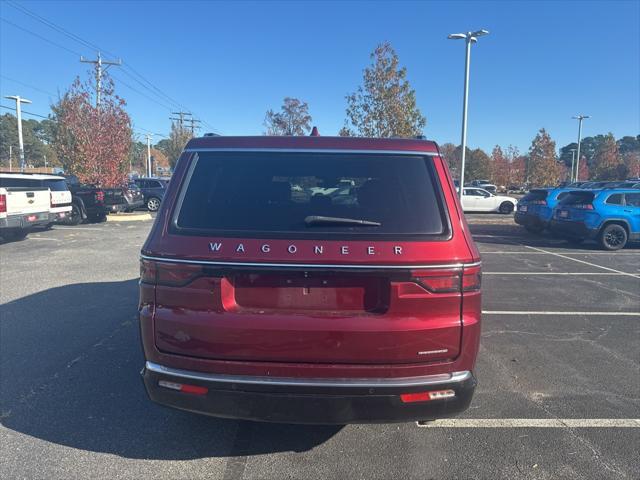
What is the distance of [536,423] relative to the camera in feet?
10.9

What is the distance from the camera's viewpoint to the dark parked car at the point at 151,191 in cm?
2439

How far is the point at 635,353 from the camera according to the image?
4.76m

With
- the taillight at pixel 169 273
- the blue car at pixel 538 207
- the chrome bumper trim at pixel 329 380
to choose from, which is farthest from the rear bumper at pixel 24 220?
the blue car at pixel 538 207

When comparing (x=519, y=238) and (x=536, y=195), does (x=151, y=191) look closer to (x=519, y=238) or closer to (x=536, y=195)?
(x=519, y=238)

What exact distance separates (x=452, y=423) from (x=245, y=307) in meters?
1.93

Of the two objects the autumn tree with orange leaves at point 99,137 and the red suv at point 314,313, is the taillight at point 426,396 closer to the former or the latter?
the red suv at point 314,313

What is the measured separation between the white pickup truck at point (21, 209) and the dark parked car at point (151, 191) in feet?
36.7

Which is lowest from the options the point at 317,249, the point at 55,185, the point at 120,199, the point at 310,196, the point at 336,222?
the point at 120,199

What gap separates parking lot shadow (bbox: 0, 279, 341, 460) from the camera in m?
3.03

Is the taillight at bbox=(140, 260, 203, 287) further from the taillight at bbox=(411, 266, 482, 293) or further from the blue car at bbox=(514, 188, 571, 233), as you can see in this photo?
the blue car at bbox=(514, 188, 571, 233)

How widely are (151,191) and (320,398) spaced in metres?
24.3

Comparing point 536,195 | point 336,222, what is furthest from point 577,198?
point 336,222

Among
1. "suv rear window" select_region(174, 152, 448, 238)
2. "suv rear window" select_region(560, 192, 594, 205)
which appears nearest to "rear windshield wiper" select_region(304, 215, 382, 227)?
"suv rear window" select_region(174, 152, 448, 238)

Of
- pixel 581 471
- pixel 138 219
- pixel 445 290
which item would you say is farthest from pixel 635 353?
pixel 138 219
